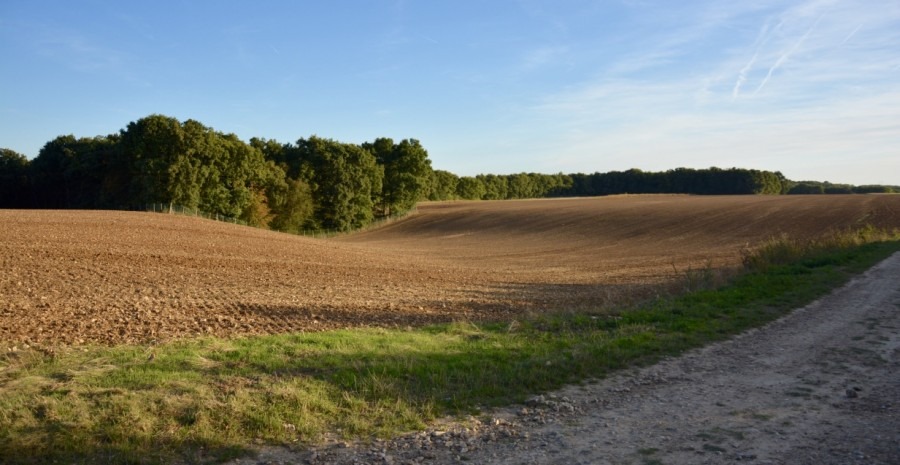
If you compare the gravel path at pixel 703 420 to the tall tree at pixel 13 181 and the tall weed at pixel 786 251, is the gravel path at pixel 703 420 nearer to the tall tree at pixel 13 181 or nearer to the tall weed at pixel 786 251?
the tall weed at pixel 786 251

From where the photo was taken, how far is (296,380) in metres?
7.97

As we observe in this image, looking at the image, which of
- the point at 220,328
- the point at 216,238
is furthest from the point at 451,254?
the point at 220,328

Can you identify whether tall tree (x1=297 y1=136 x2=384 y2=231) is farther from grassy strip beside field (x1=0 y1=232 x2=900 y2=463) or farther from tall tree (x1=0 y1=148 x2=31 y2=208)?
grassy strip beside field (x1=0 y1=232 x2=900 y2=463)

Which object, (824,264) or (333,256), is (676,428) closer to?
(824,264)

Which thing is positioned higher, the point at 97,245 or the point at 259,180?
the point at 259,180

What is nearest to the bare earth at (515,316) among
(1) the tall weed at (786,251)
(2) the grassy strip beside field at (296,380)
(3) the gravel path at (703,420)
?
(3) the gravel path at (703,420)

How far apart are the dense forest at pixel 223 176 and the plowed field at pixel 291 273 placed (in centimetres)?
1457

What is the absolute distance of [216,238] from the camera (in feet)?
128

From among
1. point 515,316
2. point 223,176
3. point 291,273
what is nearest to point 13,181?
point 223,176

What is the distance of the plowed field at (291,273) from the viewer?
13586 millimetres

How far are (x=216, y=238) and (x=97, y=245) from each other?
10.8m

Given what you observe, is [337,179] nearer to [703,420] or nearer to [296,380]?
[296,380]

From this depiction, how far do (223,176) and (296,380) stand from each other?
203 feet

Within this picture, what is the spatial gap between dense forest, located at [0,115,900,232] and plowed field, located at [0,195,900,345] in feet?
47.8
